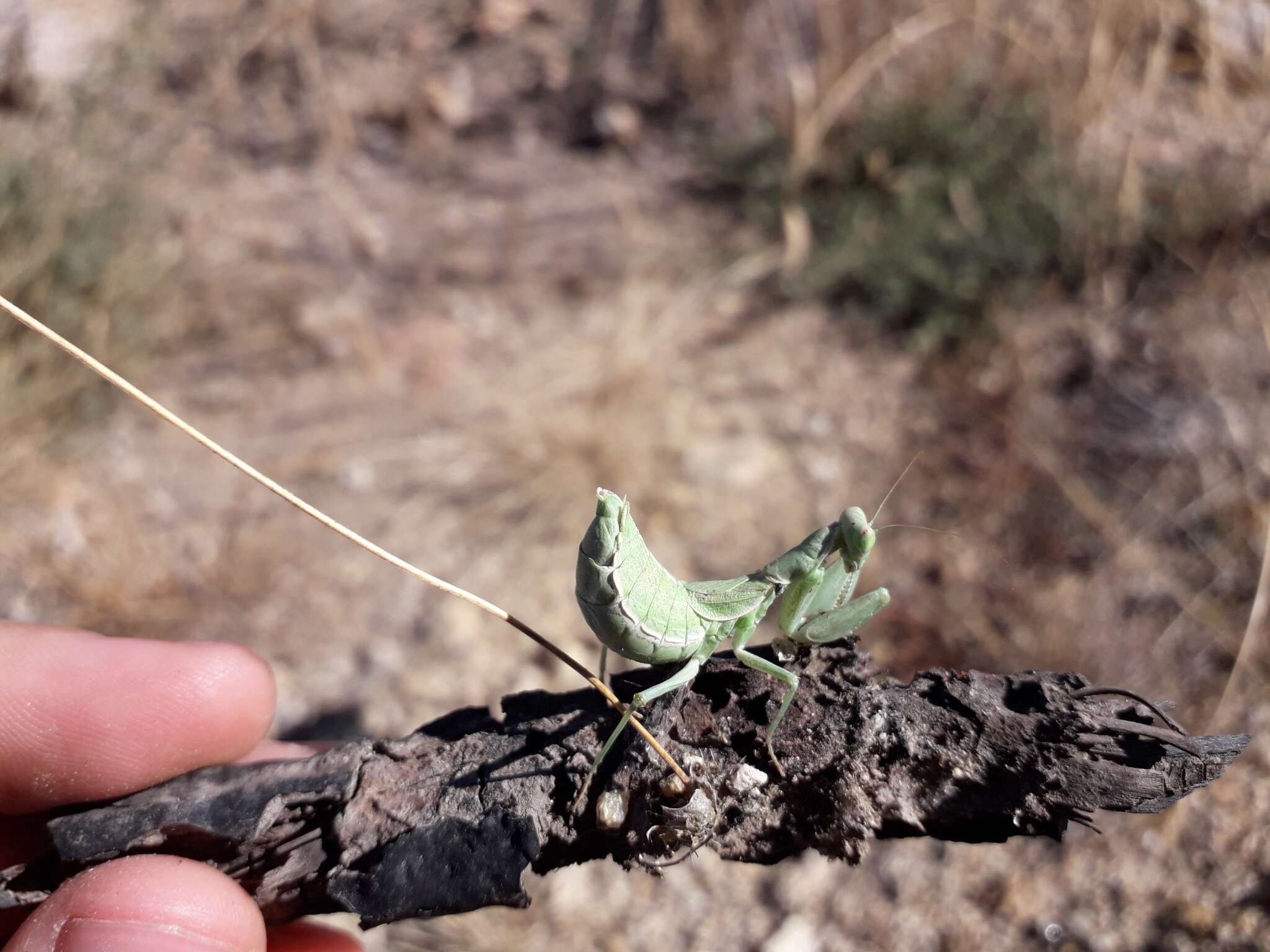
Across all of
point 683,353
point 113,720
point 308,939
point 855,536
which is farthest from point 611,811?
point 683,353

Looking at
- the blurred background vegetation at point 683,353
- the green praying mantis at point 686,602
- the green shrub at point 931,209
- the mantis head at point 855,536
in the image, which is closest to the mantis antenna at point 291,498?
the green praying mantis at point 686,602

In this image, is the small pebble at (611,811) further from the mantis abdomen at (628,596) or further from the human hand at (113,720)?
the human hand at (113,720)

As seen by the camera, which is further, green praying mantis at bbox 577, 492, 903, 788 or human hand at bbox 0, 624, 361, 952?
human hand at bbox 0, 624, 361, 952

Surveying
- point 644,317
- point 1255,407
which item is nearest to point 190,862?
point 644,317

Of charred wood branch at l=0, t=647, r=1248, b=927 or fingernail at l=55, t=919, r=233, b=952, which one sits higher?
charred wood branch at l=0, t=647, r=1248, b=927

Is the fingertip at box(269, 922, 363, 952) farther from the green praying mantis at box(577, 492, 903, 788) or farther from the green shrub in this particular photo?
the green shrub

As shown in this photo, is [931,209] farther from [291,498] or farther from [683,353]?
[291,498]

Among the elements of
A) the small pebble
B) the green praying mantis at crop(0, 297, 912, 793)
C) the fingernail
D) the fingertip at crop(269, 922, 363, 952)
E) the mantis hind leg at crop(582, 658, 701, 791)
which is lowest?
the fingertip at crop(269, 922, 363, 952)

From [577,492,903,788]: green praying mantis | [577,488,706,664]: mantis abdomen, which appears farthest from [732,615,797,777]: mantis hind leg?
[577,488,706,664]: mantis abdomen

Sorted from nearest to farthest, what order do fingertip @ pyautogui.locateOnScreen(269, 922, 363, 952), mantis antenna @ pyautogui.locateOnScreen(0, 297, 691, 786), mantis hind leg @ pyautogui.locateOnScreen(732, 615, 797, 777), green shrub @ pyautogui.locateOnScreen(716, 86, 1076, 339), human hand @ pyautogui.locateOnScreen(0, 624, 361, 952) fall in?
mantis antenna @ pyautogui.locateOnScreen(0, 297, 691, 786) → mantis hind leg @ pyautogui.locateOnScreen(732, 615, 797, 777) → human hand @ pyautogui.locateOnScreen(0, 624, 361, 952) → fingertip @ pyautogui.locateOnScreen(269, 922, 363, 952) → green shrub @ pyautogui.locateOnScreen(716, 86, 1076, 339)
